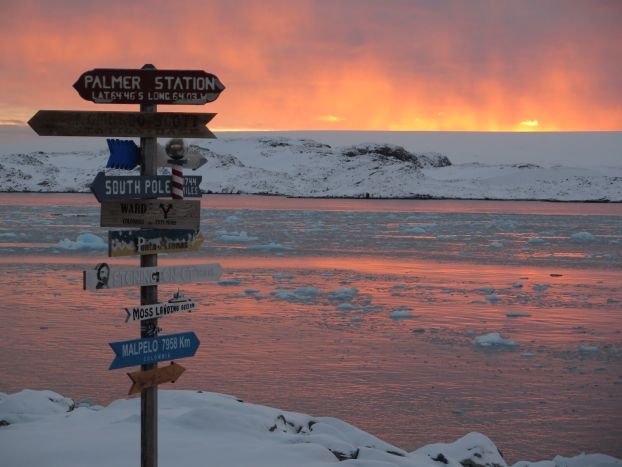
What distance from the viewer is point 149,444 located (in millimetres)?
6012

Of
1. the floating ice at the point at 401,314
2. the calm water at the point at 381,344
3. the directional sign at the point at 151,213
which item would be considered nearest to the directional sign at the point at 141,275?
the directional sign at the point at 151,213

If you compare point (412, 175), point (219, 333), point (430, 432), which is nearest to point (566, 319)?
point (219, 333)

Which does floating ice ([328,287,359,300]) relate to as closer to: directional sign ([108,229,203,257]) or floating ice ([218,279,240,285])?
floating ice ([218,279,240,285])

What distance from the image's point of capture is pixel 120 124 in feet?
19.3

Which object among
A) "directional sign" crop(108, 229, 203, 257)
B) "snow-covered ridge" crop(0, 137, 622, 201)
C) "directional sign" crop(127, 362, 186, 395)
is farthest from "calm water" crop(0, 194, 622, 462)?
"snow-covered ridge" crop(0, 137, 622, 201)

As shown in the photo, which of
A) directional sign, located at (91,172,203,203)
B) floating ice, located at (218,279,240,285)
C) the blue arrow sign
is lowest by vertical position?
floating ice, located at (218,279,240,285)

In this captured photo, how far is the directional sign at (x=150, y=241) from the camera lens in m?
5.80

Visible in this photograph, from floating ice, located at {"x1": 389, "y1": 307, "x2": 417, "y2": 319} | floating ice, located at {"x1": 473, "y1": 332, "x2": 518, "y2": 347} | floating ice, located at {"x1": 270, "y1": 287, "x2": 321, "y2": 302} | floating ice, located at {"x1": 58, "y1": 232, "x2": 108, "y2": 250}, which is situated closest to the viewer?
floating ice, located at {"x1": 473, "y1": 332, "x2": 518, "y2": 347}

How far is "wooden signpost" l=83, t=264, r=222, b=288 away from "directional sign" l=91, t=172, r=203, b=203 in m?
0.47

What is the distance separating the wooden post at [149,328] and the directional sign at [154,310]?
0.06 metres

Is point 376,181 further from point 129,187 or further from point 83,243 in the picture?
point 129,187

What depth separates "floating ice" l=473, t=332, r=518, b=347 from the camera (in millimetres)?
13297

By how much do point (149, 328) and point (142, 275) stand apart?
41 cm

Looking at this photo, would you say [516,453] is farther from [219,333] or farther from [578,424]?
[219,333]
